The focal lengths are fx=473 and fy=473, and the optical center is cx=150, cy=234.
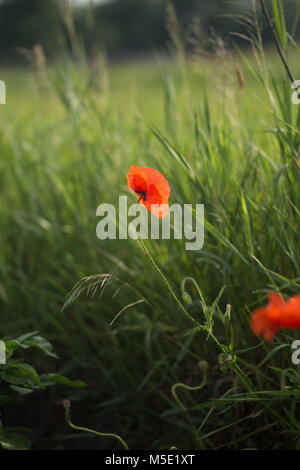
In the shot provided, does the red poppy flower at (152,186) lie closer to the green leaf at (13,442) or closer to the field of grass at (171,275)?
the field of grass at (171,275)

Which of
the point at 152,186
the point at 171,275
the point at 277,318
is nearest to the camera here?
the point at 277,318

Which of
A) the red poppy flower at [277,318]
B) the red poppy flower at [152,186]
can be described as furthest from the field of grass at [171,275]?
the red poppy flower at [277,318]

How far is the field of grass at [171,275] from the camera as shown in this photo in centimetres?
99

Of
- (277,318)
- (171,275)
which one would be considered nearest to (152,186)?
(277,318)

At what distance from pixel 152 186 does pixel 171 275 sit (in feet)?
1.55

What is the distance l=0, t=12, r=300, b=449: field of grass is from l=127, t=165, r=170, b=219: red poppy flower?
119 mm

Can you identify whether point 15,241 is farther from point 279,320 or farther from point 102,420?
point 279,320

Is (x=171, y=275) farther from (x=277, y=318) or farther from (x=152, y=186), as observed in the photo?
(x=277, y=318)

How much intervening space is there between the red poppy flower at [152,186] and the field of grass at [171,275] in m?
0.12

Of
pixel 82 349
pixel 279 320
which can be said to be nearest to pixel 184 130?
pixel 82 349

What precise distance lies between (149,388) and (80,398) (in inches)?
7.5

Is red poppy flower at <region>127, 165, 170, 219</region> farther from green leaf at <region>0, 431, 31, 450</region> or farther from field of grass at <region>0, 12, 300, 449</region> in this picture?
green leaf at <region>0, 431, 31, 450</region>

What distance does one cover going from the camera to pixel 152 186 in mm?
803

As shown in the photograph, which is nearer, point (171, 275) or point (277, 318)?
point (277, 318)
